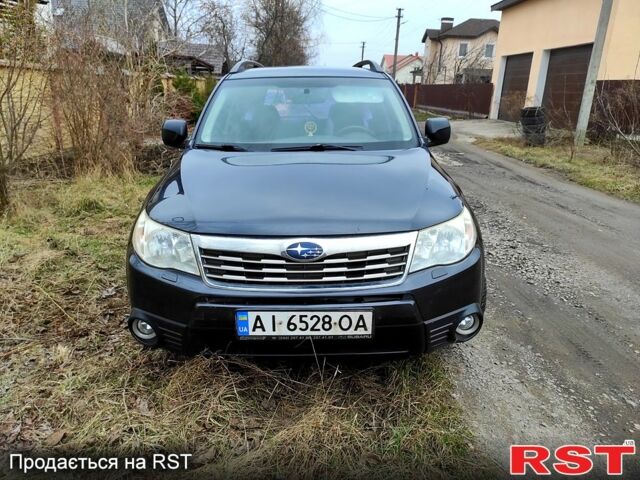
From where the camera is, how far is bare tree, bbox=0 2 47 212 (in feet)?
15.2

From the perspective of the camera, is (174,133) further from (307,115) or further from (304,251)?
(304,251)

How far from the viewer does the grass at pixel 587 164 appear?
24.9ft

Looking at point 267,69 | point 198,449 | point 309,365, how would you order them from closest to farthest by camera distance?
point 198,449 < point 309,365 < point 267,69

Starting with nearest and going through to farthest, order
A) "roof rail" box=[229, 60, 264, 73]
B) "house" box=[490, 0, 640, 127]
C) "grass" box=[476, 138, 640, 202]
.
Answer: "roof rail" box=[229, 60, 264, 73] → "grass" box=[476, 138, 640, 202] → "house" box=[490, 0, 640, 127]

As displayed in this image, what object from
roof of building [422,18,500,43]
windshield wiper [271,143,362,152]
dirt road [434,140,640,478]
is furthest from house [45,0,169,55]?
roof of building [422,18,500,43]

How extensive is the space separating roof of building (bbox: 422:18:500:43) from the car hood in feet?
187

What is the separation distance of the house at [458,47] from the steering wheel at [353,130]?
160 feet

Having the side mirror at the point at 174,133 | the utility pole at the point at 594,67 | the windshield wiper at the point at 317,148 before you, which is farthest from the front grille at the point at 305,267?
the utility pole at the point at 594,67

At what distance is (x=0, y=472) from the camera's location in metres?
1.88

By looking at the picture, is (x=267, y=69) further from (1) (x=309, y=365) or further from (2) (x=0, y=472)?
(2) (x=0, y=472)

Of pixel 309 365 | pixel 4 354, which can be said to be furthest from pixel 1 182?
A: pixel 309 365

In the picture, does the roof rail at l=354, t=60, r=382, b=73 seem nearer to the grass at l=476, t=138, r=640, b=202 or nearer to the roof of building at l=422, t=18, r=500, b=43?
the grass at l=476, t=138, r=640, b=202

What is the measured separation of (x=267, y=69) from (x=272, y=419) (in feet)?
9.18

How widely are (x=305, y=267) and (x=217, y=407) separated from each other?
83 cm
